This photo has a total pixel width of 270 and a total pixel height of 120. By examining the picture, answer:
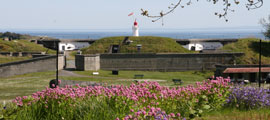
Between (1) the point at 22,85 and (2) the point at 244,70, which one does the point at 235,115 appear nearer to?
(1) the point at 22,85

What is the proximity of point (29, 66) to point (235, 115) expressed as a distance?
5060 cm

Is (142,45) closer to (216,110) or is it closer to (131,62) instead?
(131,62)

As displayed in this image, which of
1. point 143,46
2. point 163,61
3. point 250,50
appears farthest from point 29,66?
point 250,50

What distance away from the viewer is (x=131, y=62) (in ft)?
226

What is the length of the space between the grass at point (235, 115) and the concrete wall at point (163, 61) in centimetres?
5239

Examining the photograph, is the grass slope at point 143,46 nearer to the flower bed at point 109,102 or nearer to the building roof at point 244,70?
the building roof at point 244,70

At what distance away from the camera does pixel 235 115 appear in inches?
582

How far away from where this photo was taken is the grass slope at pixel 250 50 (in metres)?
71.1

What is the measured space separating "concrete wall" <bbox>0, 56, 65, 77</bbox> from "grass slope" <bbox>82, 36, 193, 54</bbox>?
16468 millimetres

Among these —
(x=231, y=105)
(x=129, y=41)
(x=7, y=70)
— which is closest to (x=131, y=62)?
(x=129, y=41)

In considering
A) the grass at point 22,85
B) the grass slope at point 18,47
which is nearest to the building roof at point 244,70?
the grass at point 22,85

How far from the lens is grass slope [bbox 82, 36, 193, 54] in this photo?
77875mm

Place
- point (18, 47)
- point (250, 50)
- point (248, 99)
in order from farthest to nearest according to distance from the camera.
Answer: point (18, 47) → point (250, 50) → point (248, 99)

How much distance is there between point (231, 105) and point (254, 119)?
304 cm
